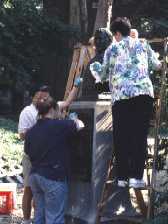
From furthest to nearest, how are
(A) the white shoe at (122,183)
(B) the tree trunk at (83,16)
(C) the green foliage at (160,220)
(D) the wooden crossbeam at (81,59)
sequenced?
1. (B) the tree trunk at (83,16)
2. (D) the wooden crossbeam at (81,59)
3. (A) the white shoe at (122,183)
4. (C) the green foliage at (160,220)

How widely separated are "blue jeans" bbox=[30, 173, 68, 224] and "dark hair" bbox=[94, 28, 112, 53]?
1.58 metres

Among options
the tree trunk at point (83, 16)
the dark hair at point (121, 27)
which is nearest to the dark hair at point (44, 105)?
the dark hair at point (121, 27)

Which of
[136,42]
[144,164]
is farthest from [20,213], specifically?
[136,42]

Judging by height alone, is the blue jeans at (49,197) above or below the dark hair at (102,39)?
below

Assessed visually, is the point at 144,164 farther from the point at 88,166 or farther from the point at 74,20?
the point at 74,20

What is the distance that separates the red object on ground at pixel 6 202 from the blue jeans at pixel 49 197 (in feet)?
5.12

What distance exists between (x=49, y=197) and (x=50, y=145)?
578 millimetres

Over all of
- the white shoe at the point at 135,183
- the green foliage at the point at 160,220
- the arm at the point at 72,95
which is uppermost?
the arm at the point at 72,95

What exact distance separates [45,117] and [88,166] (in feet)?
2.54

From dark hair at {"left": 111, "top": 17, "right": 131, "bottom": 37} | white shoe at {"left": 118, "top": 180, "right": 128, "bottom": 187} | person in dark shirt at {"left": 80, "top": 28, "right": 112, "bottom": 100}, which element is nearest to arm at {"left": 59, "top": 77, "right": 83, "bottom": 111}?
person in dark shirt at {"left": 80, "top": 28, "right": 112, "bottom": 100}

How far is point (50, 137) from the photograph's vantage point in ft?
22.8

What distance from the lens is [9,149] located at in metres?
14.0

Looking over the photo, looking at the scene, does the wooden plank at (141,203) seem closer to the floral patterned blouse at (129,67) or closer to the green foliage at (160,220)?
the green foliage at (160,220)

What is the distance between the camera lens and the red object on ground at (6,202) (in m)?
8.73
